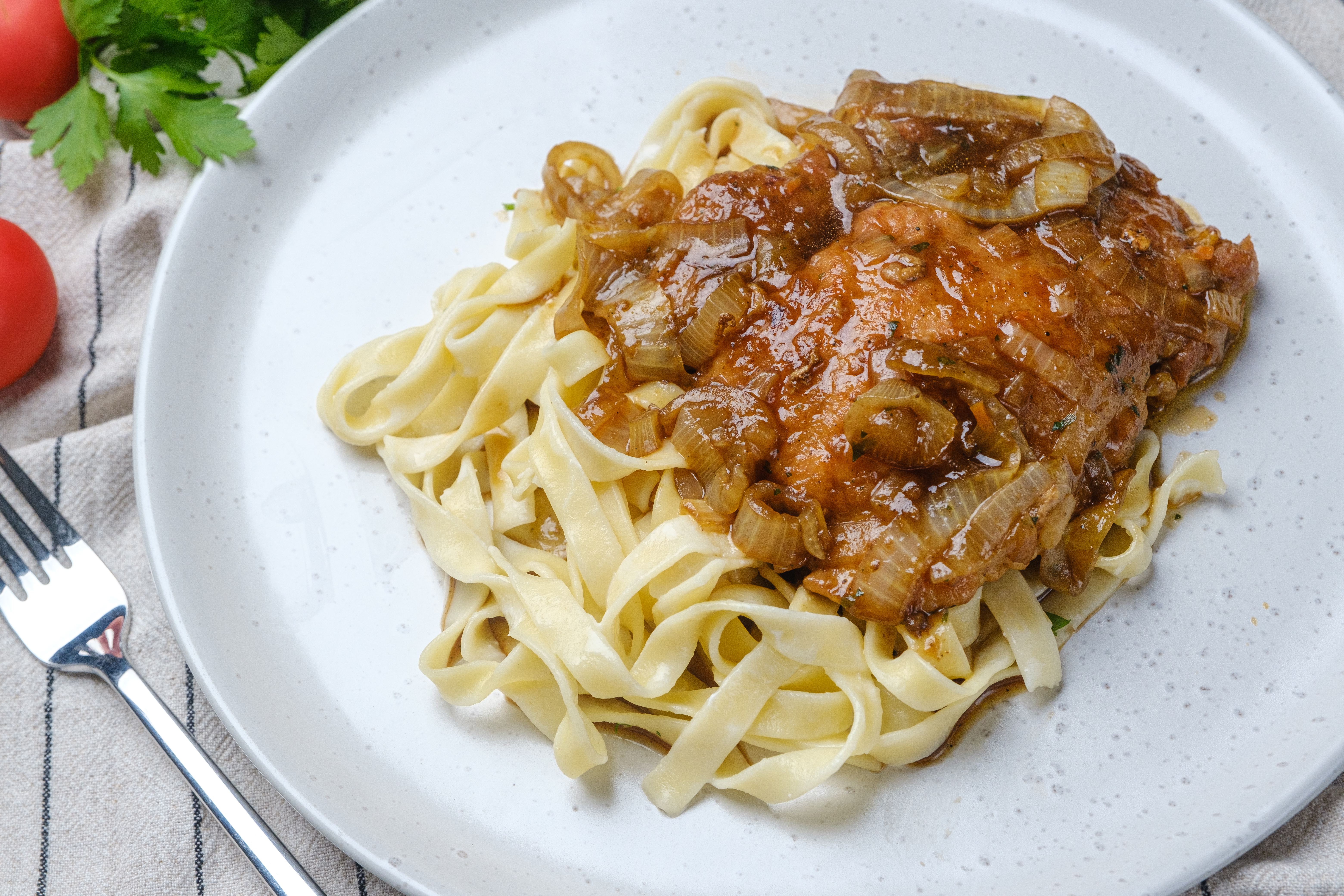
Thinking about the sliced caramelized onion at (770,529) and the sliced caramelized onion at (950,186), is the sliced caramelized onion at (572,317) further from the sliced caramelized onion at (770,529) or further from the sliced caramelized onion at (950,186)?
the sliced caramelized onion at (950,186)

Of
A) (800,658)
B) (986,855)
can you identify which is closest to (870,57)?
(800,658)

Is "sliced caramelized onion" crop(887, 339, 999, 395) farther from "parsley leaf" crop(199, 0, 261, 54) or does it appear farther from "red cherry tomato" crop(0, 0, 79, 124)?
"red cherry tomato" crop(0, 0, 79, 124)

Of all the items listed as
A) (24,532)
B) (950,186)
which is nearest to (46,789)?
(24,532)

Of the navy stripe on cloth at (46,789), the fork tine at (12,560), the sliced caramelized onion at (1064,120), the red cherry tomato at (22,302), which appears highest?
the sliced caramelized onion at (1064,120)

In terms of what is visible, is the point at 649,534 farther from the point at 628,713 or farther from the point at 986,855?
the point at 986,855

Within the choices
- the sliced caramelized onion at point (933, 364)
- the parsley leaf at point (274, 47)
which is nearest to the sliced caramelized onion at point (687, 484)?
the sliced caramelized onion at point (933, 364)

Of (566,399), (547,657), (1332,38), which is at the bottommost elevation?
(547,657)
